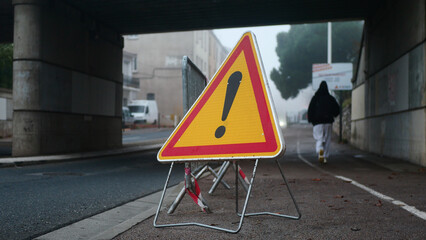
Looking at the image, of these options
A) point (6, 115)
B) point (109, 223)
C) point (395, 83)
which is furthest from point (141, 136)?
point (109, 223)

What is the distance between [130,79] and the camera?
4991cm

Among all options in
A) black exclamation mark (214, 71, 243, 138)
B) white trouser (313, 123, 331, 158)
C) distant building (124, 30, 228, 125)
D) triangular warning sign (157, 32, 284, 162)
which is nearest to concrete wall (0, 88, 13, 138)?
white trouser (313, 123, 331, 158)

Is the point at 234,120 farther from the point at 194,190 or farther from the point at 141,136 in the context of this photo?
the point at 141,136

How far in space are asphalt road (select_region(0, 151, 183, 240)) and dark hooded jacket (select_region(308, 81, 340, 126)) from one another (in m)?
4.12

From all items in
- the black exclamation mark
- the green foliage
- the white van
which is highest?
the green foliage

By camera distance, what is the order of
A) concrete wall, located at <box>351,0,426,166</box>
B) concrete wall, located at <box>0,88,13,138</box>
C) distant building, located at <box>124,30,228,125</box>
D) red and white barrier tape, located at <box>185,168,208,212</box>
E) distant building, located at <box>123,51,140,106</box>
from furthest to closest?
distant building, located at <box>124,30,228,125</box> → distant building, located at <box>123,51,140,106</box> → concrete wall, located at <box>0,88,13,138</box> → concrete wall, located at <box>351,0,426,166</box> → red and white barrier tape, located at <box>185,168,208,212</box>

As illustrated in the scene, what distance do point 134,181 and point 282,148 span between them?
16.5 ft

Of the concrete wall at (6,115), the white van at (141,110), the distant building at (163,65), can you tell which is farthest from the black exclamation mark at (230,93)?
the distant building at (163,65)

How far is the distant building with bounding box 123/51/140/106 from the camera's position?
48566 mm

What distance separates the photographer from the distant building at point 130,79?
1912 inches

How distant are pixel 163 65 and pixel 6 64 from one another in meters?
25.5

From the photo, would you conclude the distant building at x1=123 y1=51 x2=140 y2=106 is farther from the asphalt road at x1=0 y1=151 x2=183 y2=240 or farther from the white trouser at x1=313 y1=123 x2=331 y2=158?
the asphalt road at x1=0 y1=151 x2=183 y2=240

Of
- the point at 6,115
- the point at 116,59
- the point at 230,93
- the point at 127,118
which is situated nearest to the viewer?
the point at 230,93

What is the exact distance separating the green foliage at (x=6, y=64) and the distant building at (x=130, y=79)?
64.6ft
